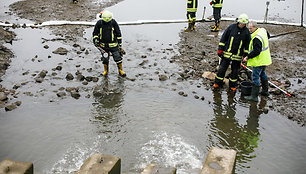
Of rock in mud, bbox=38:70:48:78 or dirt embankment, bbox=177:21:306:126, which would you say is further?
rock in mud, bbox=38:70:48:78

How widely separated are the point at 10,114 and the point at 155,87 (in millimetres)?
3598

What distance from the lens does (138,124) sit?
19.3 ft


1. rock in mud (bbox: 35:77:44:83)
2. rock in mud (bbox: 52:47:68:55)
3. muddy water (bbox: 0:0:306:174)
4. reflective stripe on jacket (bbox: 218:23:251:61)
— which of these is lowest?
muddy water (bbox: 0:0:306:174)

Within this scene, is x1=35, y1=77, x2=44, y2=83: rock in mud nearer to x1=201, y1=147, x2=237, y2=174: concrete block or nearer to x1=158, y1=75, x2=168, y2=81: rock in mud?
x1=158, y1=75, x2=168, y2=81: rock in mud

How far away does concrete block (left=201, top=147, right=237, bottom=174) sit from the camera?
3.50 m

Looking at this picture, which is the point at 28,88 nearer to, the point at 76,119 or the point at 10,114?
the point at 10,114

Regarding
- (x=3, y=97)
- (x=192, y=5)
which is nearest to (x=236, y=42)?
(x=3, y=97)

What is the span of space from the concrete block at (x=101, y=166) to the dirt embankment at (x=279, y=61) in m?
4.52

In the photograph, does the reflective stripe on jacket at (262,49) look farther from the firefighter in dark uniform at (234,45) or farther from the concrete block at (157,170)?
the concrete block at (157,170)

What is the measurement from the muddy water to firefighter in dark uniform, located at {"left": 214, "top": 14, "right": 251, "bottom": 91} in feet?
2.06

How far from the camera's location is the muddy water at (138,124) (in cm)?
491

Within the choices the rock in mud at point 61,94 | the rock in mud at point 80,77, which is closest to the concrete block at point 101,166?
the rock in mud at point 61,94

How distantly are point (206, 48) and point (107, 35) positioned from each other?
4433mm

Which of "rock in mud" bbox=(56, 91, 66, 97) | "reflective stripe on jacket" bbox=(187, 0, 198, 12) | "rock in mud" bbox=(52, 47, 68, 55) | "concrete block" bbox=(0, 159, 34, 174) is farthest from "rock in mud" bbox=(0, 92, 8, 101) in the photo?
"reflective stripe on jacket" bbox=(187, 0, 198, 12)
